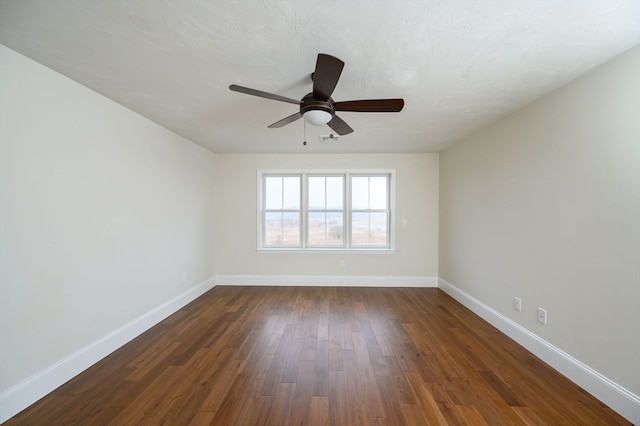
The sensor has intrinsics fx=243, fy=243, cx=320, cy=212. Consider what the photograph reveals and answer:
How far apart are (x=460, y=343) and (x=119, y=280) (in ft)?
11.4

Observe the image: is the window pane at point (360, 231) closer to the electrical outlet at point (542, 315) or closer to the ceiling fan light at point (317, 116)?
the electrical outlet at point (542, 315)

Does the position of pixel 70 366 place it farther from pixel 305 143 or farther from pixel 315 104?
pixel 315 104

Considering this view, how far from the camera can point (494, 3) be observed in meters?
1.23

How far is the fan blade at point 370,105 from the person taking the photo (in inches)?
71.3

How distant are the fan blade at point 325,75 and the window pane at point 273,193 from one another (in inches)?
112

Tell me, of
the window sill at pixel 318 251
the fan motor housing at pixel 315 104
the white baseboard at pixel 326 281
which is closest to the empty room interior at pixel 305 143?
the fan motor housing at pixel 315 104

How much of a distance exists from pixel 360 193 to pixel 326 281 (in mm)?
1707

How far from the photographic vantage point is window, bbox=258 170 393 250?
445 cm

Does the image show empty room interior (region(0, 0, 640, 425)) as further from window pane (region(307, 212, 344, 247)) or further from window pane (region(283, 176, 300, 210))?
window pane (region(307, 212, 344, 247))

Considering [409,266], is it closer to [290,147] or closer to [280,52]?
[290,147]

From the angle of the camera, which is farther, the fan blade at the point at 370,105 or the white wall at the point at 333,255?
the white wall at the point at 333,255

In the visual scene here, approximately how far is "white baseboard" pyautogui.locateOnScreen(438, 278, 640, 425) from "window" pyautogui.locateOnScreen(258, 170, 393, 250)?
80.2 inches

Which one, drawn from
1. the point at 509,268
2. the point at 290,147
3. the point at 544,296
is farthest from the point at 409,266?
the point at 290,147

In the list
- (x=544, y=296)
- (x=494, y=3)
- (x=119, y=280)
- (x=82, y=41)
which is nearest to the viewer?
(x=494, y=3)
